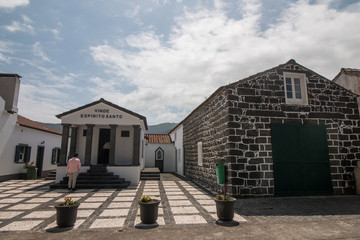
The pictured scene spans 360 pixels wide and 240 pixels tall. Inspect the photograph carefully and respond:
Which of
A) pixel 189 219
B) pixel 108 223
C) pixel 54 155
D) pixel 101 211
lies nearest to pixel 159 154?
pixel 54 155

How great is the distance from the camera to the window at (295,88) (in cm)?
955

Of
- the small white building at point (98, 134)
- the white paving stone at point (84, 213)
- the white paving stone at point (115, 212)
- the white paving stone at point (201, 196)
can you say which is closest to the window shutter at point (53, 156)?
the small white building at point (98, 134)

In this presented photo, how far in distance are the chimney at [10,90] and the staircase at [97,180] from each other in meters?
6.54

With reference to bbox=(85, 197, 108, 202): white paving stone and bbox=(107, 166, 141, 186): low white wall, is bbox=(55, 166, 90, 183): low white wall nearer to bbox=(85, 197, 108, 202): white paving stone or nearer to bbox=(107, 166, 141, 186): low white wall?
bbox=(107, 166, 141, 186): low white wall

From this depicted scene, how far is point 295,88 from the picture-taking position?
972 centimetres

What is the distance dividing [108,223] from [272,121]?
7.15 meters

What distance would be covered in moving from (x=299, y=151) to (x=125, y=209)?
286 inches

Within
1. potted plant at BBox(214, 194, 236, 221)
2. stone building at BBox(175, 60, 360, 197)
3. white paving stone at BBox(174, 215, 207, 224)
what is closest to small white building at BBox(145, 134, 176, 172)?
stone building at BBox(175, 60, 360, 197)

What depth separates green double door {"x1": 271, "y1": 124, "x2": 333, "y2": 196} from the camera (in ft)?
28.8

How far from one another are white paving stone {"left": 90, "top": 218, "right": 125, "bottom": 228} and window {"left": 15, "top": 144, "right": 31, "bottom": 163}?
1242 centimetres

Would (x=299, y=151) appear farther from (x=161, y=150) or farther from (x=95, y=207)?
(x=161, y=150)

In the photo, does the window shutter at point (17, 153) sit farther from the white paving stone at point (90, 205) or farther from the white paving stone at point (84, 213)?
the white paving stone at point (84, 213)

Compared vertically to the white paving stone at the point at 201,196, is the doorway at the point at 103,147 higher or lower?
higher

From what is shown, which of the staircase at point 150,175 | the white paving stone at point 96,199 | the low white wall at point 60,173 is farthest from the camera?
the staircase at point 150,175
